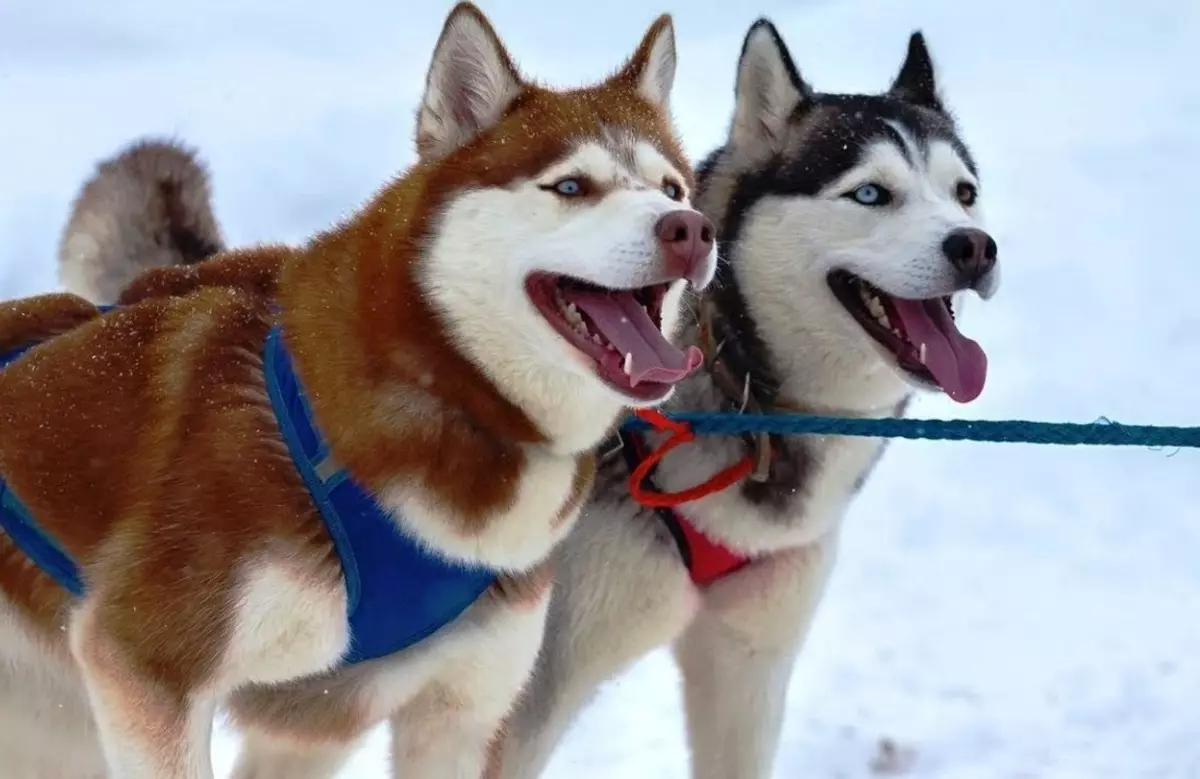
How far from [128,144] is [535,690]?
1554 mm

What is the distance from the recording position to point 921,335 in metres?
2.18

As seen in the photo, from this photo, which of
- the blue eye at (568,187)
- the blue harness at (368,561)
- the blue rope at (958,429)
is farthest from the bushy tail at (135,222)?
the blue eye at (568,187)

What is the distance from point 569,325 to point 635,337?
3.6 inches

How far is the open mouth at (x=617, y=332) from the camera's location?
159 centimetres

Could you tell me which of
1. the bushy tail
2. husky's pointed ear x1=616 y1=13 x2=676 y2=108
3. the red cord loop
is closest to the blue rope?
the red cord loop

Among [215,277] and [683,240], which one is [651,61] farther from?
[215,277]

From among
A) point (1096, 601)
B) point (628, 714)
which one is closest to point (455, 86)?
point (628, 714)

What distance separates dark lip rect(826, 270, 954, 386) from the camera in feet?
6.97

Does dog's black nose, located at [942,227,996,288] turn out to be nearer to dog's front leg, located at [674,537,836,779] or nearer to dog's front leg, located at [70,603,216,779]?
dog's front leg, located at [674,537,836,779]

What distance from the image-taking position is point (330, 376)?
1.68m

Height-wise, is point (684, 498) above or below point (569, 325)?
below

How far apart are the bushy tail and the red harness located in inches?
43.7

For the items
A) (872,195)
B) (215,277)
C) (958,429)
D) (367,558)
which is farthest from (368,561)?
(872,195)

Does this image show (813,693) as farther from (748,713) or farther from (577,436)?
(577,436)
